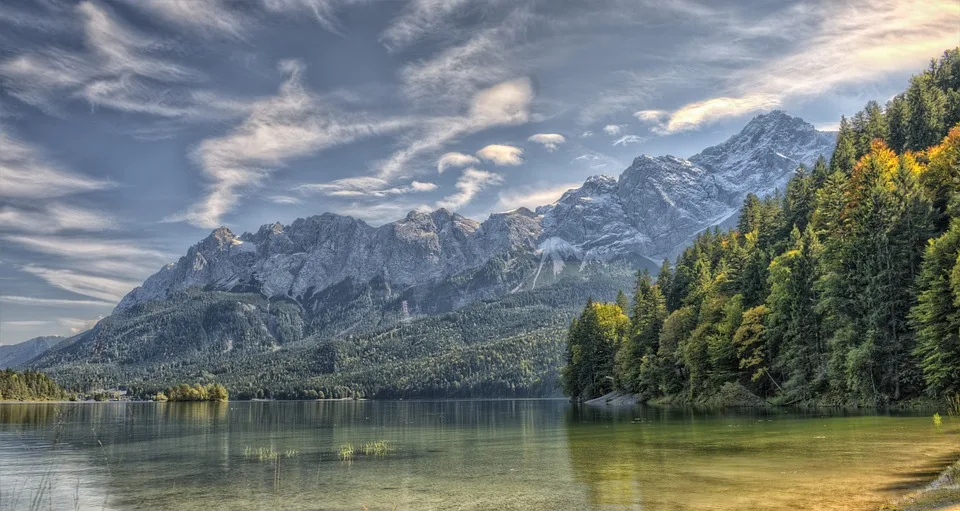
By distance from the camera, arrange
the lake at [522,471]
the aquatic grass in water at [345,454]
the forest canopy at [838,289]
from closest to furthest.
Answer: the lake at [522,471]
the aquatic grass in water at [345,454]
the forest canopy at [838,289]

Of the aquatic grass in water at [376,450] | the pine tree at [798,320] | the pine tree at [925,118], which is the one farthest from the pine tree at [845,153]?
the aquatic grass in water at [376,450]

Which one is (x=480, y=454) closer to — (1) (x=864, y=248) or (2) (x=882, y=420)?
(2) (x=882, y=420)

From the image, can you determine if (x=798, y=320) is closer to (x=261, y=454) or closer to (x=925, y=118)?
(x=925, y=118)

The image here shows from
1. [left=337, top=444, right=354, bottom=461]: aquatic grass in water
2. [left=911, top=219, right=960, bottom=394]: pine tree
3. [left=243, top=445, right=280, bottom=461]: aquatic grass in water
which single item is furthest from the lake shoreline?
[left=911, top=219, right=960, bottom=394]: pine tree

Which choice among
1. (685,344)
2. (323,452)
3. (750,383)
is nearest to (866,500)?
(323,452)

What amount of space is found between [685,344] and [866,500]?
7270 centimetres

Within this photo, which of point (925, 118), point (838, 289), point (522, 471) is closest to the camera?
point (522, 471)

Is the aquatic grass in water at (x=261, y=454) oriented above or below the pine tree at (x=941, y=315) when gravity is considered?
below

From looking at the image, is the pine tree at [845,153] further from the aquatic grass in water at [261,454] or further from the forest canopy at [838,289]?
the aquatic grass in water at [261,454]

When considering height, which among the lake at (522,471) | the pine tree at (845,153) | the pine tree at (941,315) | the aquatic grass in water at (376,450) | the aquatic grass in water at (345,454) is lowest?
the aquatic grass in water at (376,450)

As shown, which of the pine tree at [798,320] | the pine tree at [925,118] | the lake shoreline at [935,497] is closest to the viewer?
the lake shoreline at [935,497]

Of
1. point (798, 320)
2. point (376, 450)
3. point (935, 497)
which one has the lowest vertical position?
point (376, 450)

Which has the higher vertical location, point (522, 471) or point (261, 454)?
point (522, 471)

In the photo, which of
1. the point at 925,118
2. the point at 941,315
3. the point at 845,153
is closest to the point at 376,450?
the point at 941,315
